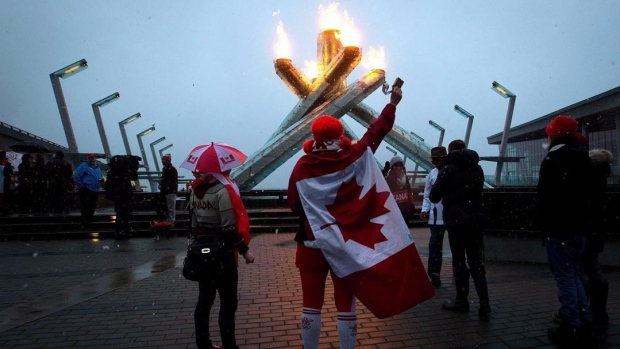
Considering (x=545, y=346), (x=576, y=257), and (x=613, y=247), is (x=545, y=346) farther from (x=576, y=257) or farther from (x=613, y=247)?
(x=613, y=247)

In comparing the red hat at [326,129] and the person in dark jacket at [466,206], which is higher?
the red hat at [326,129]

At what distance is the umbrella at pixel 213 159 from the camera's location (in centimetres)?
363

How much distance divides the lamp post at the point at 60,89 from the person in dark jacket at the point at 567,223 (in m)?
15.2

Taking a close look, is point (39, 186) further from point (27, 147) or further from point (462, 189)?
point (462, 189)

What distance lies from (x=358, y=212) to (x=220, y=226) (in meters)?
1.16

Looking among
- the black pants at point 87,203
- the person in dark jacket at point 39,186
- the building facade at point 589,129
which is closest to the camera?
the black pants at point 87,203

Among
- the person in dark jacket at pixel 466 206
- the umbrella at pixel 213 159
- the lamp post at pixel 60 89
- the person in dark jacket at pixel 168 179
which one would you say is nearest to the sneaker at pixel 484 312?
the person in dark jacket at pixel 466 206

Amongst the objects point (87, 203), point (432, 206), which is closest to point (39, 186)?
point (87, 203)

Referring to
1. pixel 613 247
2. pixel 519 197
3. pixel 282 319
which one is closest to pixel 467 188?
pixel 282 319

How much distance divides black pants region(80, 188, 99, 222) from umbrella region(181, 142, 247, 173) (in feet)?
31.3

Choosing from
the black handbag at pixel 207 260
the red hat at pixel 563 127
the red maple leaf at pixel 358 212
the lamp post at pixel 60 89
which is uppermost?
the lamp post at pixel 60 89

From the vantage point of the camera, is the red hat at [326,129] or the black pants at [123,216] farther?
the black pants at [123,216]

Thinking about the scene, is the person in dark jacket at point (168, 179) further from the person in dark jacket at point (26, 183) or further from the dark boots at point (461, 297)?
the dark boots at point (461, 297)

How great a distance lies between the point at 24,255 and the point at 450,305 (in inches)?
346
